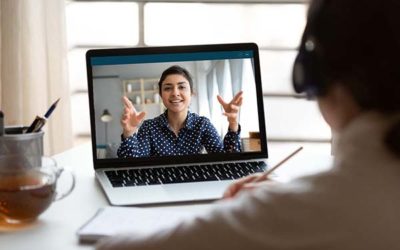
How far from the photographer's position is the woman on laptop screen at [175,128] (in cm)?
122

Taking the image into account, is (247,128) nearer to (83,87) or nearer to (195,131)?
(195,131)

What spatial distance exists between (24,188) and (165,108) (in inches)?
15.8

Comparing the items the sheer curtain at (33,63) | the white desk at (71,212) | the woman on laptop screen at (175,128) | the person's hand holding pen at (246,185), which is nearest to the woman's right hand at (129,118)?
the woman on laptop screen at (175,128)

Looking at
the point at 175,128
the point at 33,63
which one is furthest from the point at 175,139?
the point at 33,63

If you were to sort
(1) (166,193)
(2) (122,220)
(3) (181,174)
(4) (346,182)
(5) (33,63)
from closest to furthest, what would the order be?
(4) (346,182), (2) (122,220), (1) (166,193), (3) (181,174), (5) (33,63)

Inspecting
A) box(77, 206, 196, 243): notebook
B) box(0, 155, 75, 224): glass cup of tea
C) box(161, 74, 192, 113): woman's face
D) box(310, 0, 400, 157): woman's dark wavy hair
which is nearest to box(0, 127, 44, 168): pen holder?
box(0, 155, 75, 224): glass cup of tea

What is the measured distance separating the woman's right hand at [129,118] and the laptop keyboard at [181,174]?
78 mm

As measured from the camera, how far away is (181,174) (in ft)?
3.82

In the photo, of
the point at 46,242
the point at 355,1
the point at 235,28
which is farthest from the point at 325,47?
the point at 235,28

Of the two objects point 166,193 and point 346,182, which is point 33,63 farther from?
point 346,182

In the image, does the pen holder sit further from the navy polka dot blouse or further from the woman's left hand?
the woman's left hand

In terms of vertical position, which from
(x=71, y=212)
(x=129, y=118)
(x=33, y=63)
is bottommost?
(x=71, y=212)

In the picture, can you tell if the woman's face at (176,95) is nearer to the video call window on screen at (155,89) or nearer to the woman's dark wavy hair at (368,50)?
the video call window on screen at (155,89)

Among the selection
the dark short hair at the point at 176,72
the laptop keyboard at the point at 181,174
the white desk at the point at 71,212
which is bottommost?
the white desk at the point at 71,212
